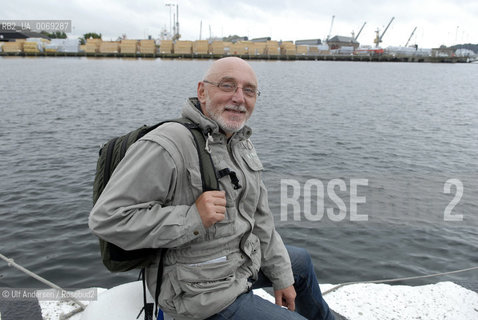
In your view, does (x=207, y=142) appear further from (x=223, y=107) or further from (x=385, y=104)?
(x=385, y=104)

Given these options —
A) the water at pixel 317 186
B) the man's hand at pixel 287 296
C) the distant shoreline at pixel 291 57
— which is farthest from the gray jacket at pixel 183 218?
the distant shoreline at pixel 291 57

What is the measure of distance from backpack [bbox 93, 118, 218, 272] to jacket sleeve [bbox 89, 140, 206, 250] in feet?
0.39

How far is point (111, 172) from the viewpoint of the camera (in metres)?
2.10

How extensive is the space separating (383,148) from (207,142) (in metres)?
13.7

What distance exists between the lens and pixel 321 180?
424 inches

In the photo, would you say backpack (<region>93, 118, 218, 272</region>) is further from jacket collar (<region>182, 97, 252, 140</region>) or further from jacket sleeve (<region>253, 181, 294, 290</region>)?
jacket sleeve (<region>253, 181, 294, 290</region>)

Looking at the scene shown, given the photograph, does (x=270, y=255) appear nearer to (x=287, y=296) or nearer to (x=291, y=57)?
(x=287, y=296)

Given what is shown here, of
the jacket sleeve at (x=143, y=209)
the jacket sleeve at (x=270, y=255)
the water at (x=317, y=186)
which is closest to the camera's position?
the jacket sleeve at (x=143, y=209)

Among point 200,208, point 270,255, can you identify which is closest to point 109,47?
point 270,255

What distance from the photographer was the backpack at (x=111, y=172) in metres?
2.07

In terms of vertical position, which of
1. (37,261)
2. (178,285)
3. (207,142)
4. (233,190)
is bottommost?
(37,261)

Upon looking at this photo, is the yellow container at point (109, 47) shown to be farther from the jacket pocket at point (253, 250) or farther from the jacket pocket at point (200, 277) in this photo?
the jacket pocket at point (200, 277)

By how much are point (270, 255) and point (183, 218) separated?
87cm

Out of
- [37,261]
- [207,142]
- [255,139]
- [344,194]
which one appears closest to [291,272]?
[207,142]
